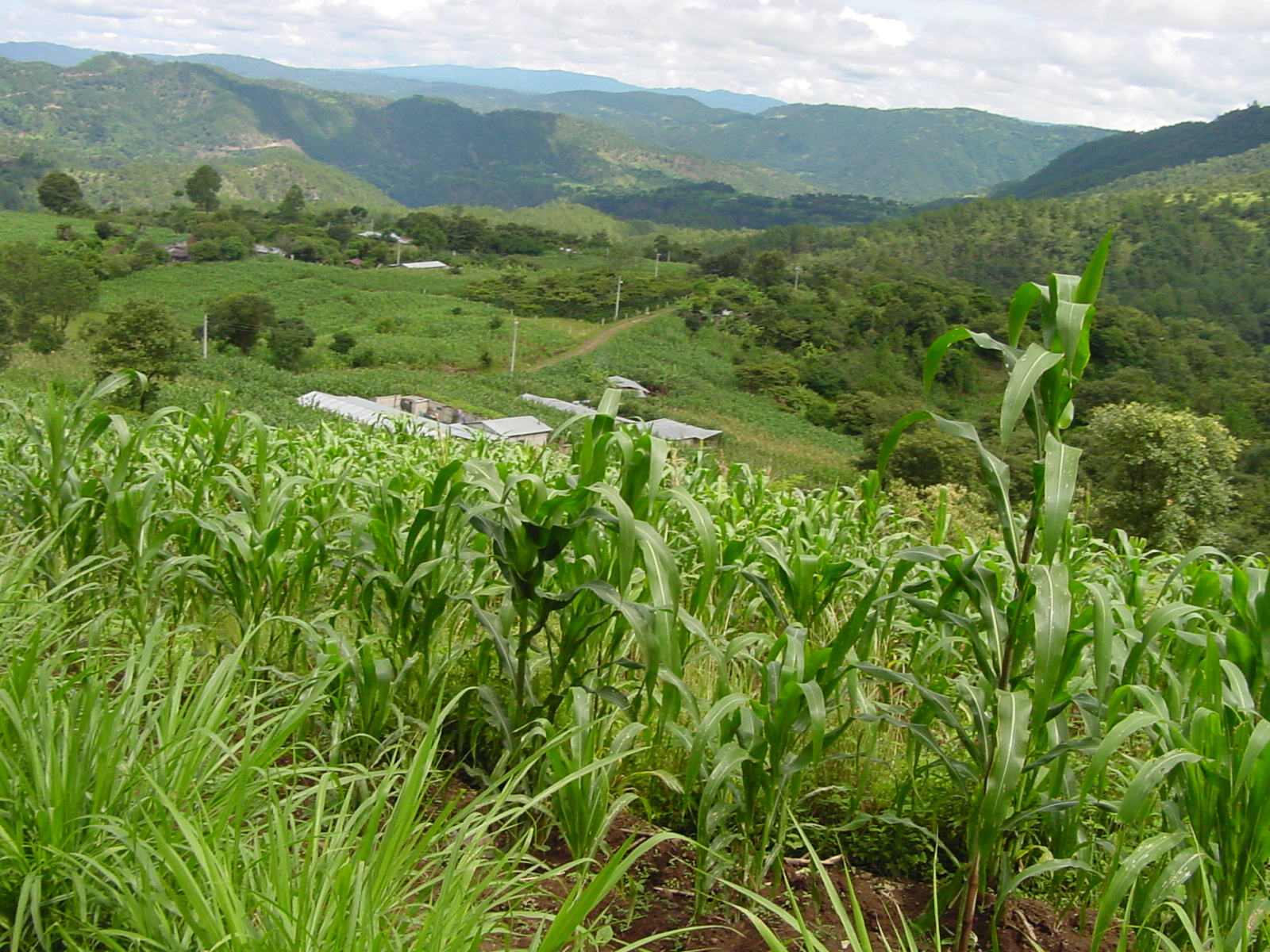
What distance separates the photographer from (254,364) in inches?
1510

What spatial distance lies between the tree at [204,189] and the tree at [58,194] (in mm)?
11647

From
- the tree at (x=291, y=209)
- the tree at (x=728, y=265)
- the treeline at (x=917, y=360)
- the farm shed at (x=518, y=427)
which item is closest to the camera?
the farm shed at (x=518, y=427)

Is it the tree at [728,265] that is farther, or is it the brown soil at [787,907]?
the tree at [728,265]

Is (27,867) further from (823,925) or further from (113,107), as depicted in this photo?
(113,107)

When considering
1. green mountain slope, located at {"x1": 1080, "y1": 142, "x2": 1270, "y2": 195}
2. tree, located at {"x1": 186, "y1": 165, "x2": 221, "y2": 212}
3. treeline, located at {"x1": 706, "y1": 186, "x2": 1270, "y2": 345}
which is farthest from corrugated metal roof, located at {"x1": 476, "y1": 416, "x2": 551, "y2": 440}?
green mountain slope, located at {"x1": 1080, "y1": 142, "x2": 1270, "y2": 195}

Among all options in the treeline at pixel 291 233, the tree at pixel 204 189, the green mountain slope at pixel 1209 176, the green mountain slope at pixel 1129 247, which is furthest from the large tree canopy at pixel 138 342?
the green mountain slope at pixel 1209 176

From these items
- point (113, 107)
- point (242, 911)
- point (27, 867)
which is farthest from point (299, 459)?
point (113, 107)

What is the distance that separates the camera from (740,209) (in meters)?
144

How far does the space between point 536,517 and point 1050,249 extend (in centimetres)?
8300

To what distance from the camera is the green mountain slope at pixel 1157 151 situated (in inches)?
4936

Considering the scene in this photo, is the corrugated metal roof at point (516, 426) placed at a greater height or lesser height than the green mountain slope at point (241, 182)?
lesser

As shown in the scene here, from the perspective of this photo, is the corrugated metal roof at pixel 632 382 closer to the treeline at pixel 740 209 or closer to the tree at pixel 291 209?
the tree at pixel 291 209

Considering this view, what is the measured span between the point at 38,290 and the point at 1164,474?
42.7m

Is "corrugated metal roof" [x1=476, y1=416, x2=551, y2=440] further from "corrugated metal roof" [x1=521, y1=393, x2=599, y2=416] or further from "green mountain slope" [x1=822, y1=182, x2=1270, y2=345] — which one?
"green mountain slope" [x1=822, y1=182, x2=1270, y2=345]
